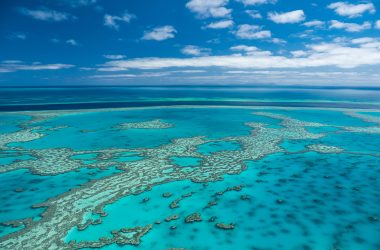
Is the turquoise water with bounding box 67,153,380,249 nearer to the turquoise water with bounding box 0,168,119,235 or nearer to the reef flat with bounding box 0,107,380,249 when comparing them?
the reef flat with bounding box 0,107,380,249

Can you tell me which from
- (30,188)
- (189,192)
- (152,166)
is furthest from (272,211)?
(30,188)

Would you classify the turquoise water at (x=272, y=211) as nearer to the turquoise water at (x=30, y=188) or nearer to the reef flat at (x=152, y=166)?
the reef flat at (x=152, y=166)

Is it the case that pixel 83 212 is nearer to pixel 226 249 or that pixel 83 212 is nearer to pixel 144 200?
pixel 144 200

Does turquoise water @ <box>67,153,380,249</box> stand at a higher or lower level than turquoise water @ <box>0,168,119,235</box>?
lower

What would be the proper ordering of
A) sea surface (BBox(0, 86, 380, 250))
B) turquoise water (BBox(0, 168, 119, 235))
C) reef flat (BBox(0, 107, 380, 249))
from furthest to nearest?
turquoise water (BBox(0, 168, 119, 235)), reef flat (BBox(0, 107, 380, 249)), sea surface (BBox(0, 86, 380, 250))

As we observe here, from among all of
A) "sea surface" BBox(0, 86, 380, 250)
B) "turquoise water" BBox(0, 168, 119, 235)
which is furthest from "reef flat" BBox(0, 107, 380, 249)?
"turquoise water" BBox(0, 168, 119, 235)

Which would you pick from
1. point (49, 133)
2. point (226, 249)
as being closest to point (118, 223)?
point (226, 249)

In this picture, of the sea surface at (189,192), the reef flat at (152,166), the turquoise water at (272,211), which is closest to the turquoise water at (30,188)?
the sea surface at (189,192)

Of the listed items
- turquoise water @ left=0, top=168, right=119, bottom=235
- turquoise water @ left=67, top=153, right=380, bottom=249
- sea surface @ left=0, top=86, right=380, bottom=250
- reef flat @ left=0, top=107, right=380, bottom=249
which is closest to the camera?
turquoise water @ left=67, top=153, right=380, bottom=249
